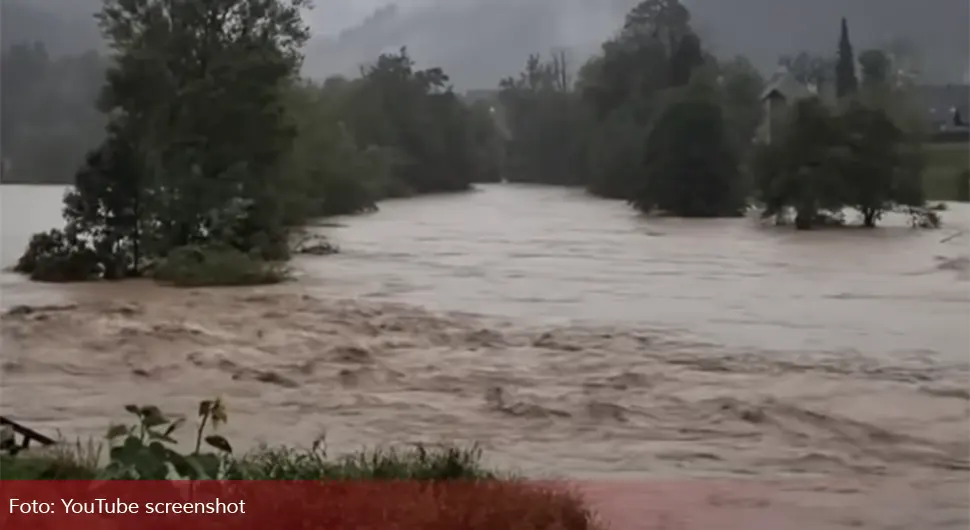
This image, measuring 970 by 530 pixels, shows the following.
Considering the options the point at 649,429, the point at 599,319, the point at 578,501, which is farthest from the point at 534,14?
the point at 578,501

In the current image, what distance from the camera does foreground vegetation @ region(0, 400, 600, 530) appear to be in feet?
5.97

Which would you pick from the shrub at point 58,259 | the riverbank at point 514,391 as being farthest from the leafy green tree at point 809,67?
the shrub at point 58,259

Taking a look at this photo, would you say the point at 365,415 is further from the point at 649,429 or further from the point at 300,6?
the point at 300,6

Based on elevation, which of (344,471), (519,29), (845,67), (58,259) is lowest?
(344,471)

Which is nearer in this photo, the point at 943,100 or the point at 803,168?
the point at 943,100

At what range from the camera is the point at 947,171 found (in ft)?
9.43

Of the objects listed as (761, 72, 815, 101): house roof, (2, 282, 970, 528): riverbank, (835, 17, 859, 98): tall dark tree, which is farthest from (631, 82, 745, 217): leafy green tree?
(2, 282, 970, 528): riverbank

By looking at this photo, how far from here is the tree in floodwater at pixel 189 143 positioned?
9.32 feet

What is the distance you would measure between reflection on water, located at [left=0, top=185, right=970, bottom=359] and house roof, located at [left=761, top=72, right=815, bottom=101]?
1.20 feet

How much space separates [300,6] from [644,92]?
879 millimetres

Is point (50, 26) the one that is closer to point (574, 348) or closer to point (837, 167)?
point (574, 348)

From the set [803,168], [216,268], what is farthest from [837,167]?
[216,268]

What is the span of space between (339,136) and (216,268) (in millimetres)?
450

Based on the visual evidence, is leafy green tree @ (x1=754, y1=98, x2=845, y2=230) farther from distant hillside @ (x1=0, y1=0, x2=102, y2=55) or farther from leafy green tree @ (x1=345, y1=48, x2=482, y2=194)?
distant hillside @ (x1=0, y1=0, x2=102, y2=55)
